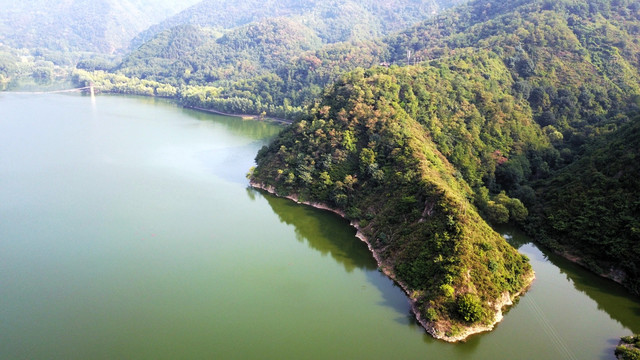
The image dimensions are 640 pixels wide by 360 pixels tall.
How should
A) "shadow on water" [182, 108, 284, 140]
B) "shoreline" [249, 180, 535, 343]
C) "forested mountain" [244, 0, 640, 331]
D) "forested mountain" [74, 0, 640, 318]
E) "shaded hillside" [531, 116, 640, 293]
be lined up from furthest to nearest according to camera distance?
1. "shadow on water" [182, 108, 284, 140]
2. "forested mountain" [74, 0, 640, 318]
3. "shaded hillside" [531, 116, 640, 293]
4. "forested mountain" [244, 0, 640, 331]
5. "shoreline" [249, 180, 535, 343]

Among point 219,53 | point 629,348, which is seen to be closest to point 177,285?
point 629,348

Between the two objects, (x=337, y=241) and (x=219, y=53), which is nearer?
(x=337, y=241)

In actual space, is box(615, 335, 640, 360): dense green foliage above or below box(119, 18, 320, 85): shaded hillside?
below

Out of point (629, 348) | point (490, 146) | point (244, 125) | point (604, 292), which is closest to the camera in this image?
point (629, 348)

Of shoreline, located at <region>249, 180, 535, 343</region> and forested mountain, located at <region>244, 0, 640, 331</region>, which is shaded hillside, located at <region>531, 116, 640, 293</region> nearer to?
forested mountain, located at <region>244, 0, 640, 331</region>

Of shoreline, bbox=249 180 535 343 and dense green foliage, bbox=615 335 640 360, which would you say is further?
shoreline, bbox=249 180 535 343

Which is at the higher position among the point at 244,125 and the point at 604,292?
the point at 604,292

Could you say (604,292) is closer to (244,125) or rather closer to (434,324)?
(434,324)

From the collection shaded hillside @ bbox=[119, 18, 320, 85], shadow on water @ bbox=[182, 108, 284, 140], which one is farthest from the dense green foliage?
shaded hillside @ bbox=[119, 18, 320, 85]
